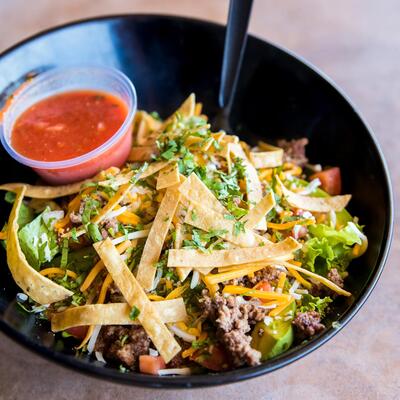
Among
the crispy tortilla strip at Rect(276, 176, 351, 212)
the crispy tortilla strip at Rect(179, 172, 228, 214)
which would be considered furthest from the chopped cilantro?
the crispy tortilla strip at Rect(276, 176, 351, 212)

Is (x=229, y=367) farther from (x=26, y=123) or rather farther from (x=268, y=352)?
(x=26, y=123)


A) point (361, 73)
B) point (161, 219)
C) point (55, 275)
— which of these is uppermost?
point (361, 73)

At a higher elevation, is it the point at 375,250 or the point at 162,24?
the point at 162,24

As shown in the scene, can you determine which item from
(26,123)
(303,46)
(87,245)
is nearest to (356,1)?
(303,46)

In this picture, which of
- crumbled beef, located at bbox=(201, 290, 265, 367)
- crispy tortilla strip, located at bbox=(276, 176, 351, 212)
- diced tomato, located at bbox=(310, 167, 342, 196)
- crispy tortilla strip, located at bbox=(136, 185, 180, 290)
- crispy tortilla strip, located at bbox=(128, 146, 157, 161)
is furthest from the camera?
diced tomato, located at bbox=(310, 167, 342, 196)

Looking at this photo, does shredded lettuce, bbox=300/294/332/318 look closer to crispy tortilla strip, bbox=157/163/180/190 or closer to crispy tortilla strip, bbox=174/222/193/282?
crispy tortilla strip, bbox=174/222/193/282

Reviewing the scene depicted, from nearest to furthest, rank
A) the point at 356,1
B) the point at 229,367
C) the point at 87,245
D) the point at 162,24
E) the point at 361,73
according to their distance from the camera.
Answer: the point at 229,367 → the point at 87,245 → the point at 162,24 → the point at 361,73 → the point at 356,1
